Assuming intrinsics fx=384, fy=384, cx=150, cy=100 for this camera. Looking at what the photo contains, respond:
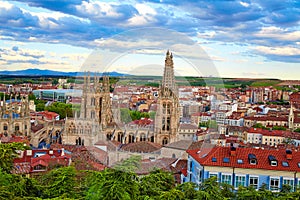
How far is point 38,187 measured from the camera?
12.9 metres

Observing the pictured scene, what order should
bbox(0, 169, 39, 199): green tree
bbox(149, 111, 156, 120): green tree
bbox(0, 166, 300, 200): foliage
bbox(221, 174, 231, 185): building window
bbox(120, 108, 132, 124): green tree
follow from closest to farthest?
1. bbox(120, 108, 132, 124): green tree
2. bbox(0, 166, 300, 200): foliage
3. bbox(149, 111, 156, 120): green tree
4. bbox(0, 169, 39, 199): green tree
5. bbox(221, 174, 231, 185): building window

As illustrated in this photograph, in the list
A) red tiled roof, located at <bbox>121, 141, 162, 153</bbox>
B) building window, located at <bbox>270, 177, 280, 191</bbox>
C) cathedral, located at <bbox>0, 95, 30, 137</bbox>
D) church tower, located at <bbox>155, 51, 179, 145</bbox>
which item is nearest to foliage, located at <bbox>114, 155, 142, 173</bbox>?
red tiled roof, located at <bbox>121, 141, 162, 153</bbox>

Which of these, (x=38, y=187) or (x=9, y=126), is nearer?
(x=38, y=187)

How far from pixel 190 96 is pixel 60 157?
17204 millimetres

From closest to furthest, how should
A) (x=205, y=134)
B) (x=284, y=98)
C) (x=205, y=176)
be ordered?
(x=205, y=134)
(x=205, y=176)
(x=284, y=98)

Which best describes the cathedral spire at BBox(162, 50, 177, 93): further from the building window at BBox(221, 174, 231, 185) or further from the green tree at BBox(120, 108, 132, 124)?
the building window at BBox(221, 174, 231, 185)

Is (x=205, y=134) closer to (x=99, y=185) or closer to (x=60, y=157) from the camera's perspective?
(x=99, y=185)

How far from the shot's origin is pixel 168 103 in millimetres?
9867

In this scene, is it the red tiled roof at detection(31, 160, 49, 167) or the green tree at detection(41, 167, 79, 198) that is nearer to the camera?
the green tree at detection(41, 167, 79, 198)

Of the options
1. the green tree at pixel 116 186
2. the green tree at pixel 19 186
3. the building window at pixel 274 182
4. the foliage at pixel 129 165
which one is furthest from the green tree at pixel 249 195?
the green tree at pixel 19 186

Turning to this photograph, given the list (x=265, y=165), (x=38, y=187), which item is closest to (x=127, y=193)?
(x=38, y=187)

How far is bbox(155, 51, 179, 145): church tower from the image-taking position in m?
8.80

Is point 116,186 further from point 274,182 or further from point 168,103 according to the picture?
point 274,182

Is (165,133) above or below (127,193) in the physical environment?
above
